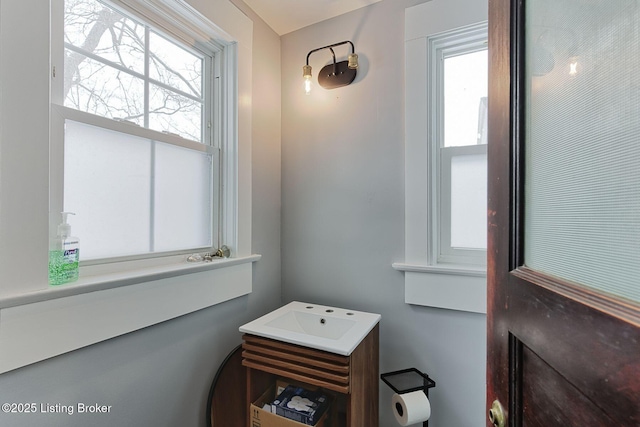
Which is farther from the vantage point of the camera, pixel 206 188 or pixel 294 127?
pixel 294 127

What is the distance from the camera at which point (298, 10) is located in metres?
1.54

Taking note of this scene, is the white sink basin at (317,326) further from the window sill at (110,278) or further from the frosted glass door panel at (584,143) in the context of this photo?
the frosted glass door panel at (584,143)

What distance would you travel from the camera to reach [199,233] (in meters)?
1.37

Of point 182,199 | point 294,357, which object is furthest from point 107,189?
point 294,357

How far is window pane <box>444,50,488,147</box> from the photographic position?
131 cm

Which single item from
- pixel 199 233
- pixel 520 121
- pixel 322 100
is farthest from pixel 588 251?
pixel 322 100

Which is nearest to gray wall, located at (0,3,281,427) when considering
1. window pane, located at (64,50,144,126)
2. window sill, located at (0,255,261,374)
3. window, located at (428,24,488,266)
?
window sill, located at (0,255,261,374)

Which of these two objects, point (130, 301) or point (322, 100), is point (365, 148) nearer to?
point (322, 100)

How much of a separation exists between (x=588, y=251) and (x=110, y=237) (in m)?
1.28

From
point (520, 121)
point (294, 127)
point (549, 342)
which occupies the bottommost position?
point (549, 342)

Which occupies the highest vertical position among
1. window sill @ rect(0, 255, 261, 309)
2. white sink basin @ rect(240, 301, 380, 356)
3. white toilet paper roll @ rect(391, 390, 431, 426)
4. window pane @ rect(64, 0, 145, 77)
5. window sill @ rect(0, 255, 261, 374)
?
window pane @ rect(64, 0, 145, 77)

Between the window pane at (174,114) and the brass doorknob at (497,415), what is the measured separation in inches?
54.9

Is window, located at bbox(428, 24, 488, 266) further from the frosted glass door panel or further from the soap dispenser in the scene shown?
the soap dispenser

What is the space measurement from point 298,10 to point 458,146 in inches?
44.2
